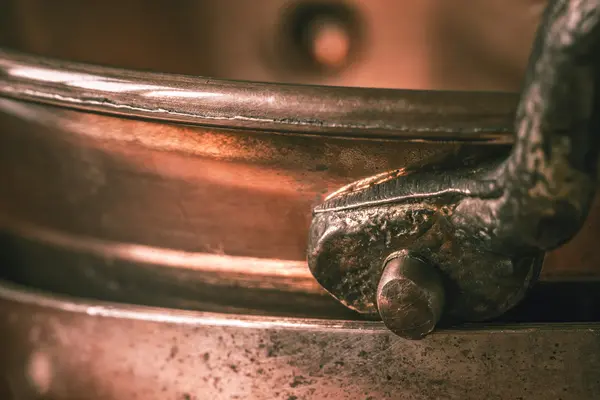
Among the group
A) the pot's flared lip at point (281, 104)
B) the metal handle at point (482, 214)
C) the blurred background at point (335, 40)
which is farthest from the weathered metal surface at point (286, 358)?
the blurred background at point (335, 40)

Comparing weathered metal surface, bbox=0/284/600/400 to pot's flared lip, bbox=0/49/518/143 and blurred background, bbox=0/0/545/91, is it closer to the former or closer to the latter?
pot's flared lip, bbox=0/49/518/143

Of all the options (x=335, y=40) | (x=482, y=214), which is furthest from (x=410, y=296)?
(x=335, y=40)

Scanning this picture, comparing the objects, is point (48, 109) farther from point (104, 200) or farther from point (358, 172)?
point (358, 172)

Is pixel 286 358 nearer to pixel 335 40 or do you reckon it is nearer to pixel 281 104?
pixel 281 104

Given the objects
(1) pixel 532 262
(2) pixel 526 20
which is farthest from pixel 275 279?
(2) pixel 526 20

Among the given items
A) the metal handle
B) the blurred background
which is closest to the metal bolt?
the metal handle

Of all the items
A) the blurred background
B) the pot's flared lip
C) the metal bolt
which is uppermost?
the pot's flared lip
